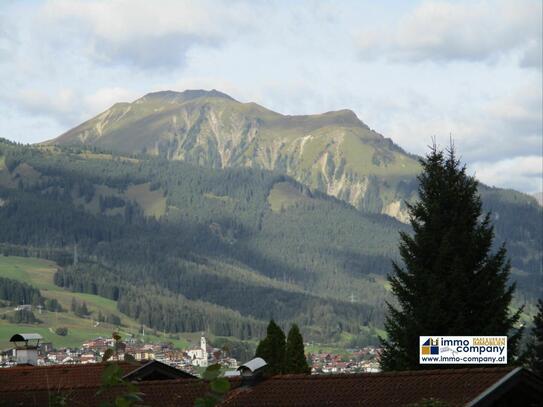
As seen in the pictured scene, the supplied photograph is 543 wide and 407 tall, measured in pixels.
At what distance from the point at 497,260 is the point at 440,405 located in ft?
88.9

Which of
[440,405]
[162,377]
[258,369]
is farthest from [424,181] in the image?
[440,405]

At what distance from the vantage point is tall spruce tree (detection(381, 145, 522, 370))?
43594mm

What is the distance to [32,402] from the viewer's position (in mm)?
31844

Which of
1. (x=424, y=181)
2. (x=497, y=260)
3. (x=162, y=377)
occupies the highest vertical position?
(x=424, y=181)

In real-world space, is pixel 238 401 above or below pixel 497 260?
below

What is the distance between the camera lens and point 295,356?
67.6 m

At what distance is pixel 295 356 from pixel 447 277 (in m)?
24.4

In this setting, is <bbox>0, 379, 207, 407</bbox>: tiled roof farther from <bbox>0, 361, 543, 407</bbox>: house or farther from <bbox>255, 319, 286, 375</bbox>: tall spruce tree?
<bbox>255, 319, 286, 375</bbox>: tall spruce tree

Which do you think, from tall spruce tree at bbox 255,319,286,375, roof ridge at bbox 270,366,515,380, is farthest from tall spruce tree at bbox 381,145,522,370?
tall spruce tree at bbox 255,319,286,375

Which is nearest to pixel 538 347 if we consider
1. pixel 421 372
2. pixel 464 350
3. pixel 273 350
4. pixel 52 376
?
pixel 273 350

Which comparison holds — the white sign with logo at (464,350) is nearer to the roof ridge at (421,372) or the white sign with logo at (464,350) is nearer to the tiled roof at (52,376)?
the roof ridge at (421,372)

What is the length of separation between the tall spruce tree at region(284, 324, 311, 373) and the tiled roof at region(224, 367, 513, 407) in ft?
118

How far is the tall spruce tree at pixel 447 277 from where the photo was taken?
143 ft

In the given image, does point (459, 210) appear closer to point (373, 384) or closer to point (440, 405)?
point (373, 384)
